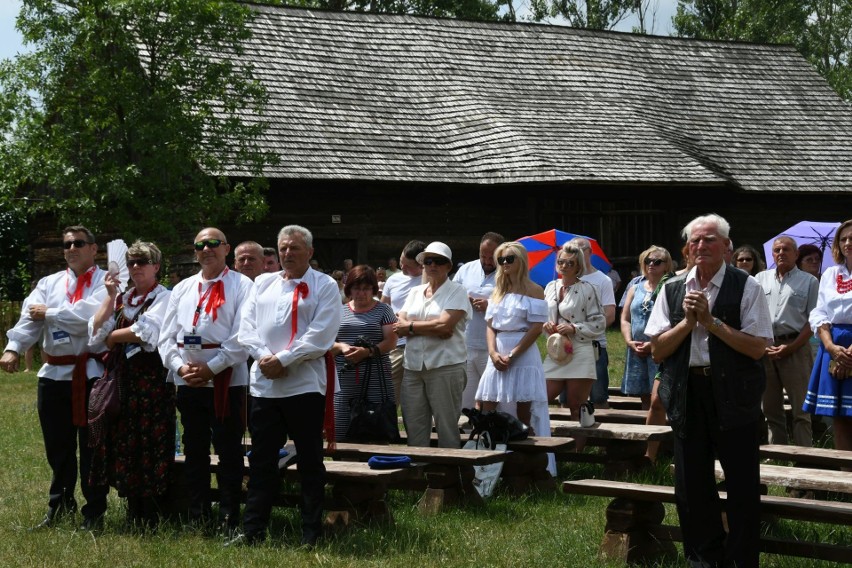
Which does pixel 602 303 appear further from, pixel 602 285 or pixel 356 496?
pixel 356 496

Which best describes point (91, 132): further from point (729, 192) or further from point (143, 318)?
point (729, 192)

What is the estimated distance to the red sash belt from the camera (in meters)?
7.52

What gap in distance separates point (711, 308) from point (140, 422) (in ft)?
11.6

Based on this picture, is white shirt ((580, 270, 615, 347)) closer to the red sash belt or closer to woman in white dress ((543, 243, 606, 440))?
woman in white dress ((543, 243, 606, 440))

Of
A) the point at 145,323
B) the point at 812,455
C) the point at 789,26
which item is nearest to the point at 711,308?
the point at 812,455

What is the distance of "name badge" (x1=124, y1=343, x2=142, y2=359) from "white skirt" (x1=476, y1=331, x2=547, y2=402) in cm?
265

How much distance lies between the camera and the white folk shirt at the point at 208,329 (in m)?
7.06

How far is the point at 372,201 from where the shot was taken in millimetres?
22094

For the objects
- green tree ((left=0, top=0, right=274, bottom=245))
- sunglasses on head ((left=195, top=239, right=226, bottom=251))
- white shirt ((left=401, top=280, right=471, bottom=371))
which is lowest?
white shirt ((left=401, top=280, right=471, bottom=371))

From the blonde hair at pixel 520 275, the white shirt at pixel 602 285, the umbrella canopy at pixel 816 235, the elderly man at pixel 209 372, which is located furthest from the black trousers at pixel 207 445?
the umbrella canopy at pixel 816 235

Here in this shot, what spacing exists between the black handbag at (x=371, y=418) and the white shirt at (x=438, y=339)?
0.26 m

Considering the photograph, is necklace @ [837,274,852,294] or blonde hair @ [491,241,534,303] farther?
blonde hair @ [491,241,534,303]

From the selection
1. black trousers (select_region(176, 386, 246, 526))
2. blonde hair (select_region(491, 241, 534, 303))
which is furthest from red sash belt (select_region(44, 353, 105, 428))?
blonde hair (select_region(491, 241, 534, 303))

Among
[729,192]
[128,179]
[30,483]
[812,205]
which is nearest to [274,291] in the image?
[30,483]
